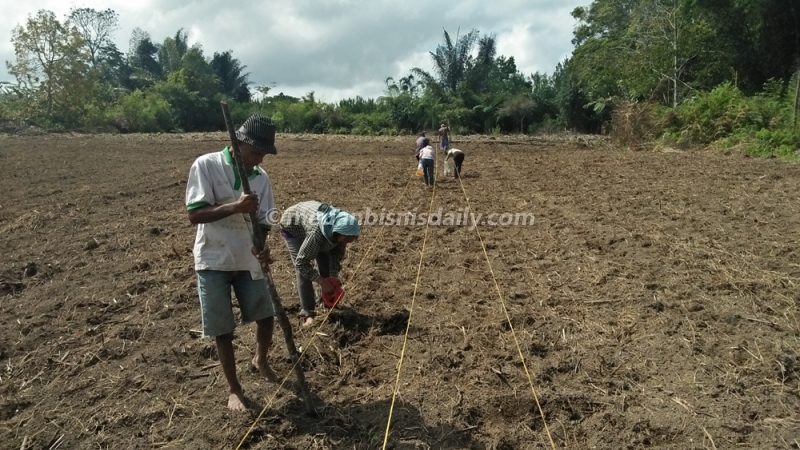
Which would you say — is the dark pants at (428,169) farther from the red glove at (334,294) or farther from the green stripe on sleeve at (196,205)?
the green stripe on sleeve at (196,205)

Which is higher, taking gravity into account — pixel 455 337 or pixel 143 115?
pixel 143 115

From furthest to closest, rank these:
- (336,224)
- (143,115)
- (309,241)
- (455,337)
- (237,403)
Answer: (143,115) < (455,337) < (309,241) < (336,224) < (237,403)

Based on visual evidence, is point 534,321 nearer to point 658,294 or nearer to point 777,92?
point 658,294

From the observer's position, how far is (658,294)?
518 centimetres

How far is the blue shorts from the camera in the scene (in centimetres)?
328

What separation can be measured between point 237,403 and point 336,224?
143cm

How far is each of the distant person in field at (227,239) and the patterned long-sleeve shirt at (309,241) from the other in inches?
33.8

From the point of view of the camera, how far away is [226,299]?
334cm

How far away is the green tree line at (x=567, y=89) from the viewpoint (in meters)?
20.5

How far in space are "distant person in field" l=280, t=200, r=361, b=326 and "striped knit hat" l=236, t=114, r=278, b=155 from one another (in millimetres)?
1062

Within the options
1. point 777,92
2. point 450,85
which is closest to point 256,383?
point 777,92

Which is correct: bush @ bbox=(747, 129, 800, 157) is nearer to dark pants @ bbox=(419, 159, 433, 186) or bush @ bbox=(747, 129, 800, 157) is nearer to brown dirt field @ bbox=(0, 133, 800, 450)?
brown dirt field @ bbox=(0, 133, 800, 450)

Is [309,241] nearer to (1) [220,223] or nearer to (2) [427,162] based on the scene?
(1) [220,223]

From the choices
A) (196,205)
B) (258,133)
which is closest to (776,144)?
(258,133)
